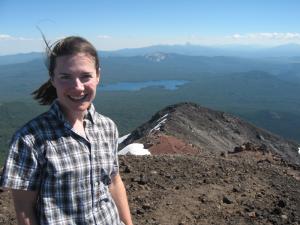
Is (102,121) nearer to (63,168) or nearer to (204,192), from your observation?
(63,168)

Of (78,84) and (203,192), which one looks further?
(203,192)

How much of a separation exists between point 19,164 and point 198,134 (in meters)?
28.6

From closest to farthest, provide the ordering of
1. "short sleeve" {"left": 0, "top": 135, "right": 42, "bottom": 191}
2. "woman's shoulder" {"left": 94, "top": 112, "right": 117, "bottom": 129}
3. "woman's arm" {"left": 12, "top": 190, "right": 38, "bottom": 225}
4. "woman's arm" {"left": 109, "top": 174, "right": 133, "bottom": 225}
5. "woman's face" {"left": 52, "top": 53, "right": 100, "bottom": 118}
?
"short sleeve" {"left": 0, "top": 135, "right": 42, "bottom": 191}
"woman's arm" {"left": 12, "top": 190, "right": 38, "bottom": 225}
"woman's face" {"left": 52, "top": 53, "right": 100, "bottom": 118}
"woman's shoulder" {"left": 94, "top": 112, "right": 117, "bottom": 129}
"woman's arm" {"left": 109, "top": 174, "right": 133, "bottom": 225}

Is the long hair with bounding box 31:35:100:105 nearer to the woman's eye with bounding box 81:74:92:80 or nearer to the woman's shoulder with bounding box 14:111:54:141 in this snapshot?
the woman's eye with bounding box 81:74:92:80

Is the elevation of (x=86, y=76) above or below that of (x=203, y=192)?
above

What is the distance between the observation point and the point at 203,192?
10602 mm

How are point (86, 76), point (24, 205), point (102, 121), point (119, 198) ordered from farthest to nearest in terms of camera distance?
point (119, 198), point (102, 121), point (86, 76), point (24, 205)

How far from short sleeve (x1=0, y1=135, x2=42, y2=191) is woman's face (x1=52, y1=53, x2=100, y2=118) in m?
0.50

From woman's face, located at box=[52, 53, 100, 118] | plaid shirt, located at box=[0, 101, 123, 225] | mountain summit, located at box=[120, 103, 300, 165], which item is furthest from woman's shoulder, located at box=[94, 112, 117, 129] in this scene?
mountain summit, located at box=[120, 103, 300, 165]

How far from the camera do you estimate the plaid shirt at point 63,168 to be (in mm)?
3252

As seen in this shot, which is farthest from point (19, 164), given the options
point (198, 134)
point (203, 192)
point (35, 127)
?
point (198, 134)

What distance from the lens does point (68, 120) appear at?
3.59m

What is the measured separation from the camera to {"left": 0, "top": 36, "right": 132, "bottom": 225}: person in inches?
129

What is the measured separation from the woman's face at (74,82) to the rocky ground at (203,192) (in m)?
5.53
